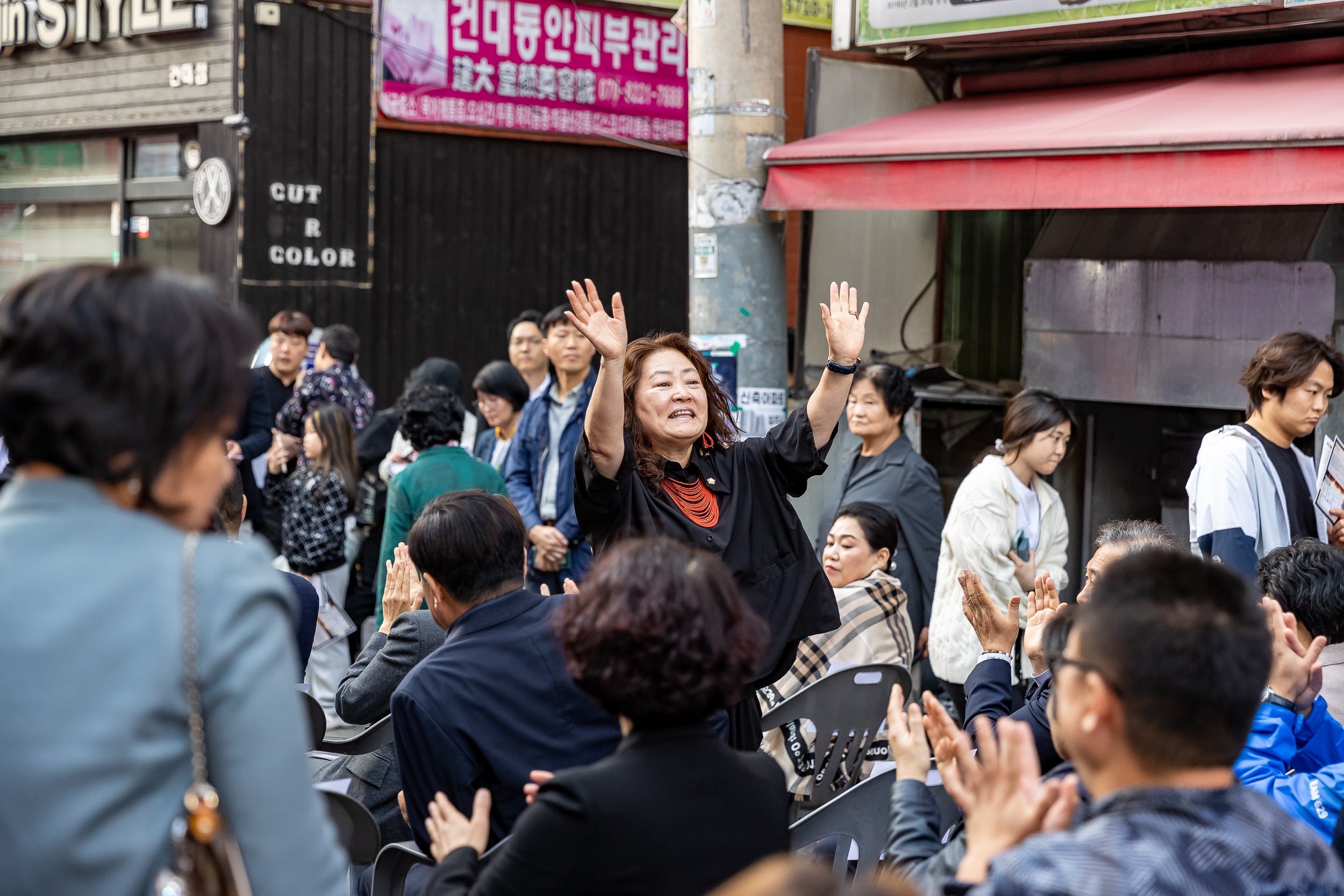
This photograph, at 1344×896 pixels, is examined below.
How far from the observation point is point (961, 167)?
5.90 meters

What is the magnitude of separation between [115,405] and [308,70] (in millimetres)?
9250

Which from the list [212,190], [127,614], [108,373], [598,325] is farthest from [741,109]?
[212,190]

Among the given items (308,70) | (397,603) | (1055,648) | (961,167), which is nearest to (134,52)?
(308,70)

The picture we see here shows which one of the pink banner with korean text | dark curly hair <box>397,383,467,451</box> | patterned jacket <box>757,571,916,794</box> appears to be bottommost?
patterned jacket <box>757,571,916,794</box>

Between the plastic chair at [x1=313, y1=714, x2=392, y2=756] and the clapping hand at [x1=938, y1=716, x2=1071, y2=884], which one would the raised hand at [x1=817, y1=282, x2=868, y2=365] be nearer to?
the plastic chair at [x1=313, y1=714, x2=392, y2=756]

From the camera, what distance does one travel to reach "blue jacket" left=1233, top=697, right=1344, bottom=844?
2.61 meters

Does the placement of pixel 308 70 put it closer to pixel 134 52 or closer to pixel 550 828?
pixel 134 52

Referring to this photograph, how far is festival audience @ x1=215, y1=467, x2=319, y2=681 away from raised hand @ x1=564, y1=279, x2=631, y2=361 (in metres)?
1.11

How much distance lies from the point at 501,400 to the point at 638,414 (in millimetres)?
3315

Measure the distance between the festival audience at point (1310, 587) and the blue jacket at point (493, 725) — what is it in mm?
1672

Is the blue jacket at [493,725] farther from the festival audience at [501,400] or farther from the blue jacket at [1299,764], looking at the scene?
the festival audience at [501,400]

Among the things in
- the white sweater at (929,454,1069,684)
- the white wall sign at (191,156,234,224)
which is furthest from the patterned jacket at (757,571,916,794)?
the white wall sign at (191,156,234,224)

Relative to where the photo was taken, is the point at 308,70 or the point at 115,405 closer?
the point at 115,405

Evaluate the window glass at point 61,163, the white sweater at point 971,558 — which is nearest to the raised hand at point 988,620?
the white sweater at point 971,558
